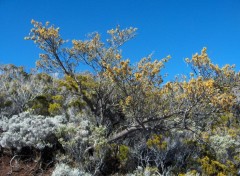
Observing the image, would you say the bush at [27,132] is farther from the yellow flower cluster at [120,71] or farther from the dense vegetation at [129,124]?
the yellow flower cluster at [120,71]

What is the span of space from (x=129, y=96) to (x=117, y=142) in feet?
5.68

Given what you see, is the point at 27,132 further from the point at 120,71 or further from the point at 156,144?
the point at 156,144

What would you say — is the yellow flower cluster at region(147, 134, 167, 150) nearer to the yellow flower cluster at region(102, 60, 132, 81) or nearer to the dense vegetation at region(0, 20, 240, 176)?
the dense vegetation at region(0, 20, 240, 176)

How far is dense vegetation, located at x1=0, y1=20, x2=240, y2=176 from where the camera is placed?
659cm

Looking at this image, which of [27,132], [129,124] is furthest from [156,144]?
[27,132]

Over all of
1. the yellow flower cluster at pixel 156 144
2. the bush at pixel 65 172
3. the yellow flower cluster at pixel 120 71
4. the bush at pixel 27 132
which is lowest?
the bush at pixel 65 172

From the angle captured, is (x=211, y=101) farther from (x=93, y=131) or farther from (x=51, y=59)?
(x=51, y=59)

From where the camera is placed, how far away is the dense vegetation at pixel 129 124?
659cm


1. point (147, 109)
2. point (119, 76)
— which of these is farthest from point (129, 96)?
point (147, 109)

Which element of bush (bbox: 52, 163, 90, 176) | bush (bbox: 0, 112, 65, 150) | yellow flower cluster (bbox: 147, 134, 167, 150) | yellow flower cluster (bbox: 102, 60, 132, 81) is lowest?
bush (bbox: 52, 163, 90, 176)

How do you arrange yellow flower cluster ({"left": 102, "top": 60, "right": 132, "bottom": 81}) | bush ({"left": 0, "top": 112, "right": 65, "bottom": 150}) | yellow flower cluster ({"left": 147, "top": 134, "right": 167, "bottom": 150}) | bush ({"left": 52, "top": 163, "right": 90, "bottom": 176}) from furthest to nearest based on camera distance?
yellow flower cluster ({"left": 147, "top": 134, "right": 167, "bottom": 150})
bush ({"left": 0, "top": 112, "right": 65, "bottom": 150})
yellow flower cluster ({"left": 102, "top": 60, "right": 132, "bottom": 81})
bush ({"left": 52, "top": 163, "right": 90, "bottom": 176})

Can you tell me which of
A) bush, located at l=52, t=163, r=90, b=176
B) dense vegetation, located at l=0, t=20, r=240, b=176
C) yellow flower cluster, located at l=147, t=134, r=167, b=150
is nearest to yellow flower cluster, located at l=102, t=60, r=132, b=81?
dense vegetation, located at l=0, t=20, r=240, b=176

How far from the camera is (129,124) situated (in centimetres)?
773

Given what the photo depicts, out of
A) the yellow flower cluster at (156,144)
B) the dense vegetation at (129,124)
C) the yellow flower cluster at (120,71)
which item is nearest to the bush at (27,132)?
the dense vegetation at (129,124)
